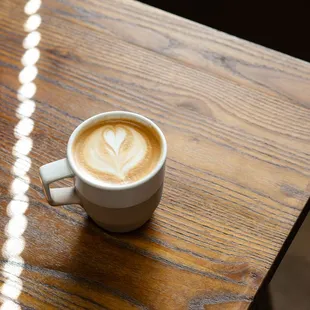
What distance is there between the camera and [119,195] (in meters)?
0.63

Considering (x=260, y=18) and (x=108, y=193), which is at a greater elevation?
(x=108, y=193)

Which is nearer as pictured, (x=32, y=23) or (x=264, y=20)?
Answer: (x=32, y=23)

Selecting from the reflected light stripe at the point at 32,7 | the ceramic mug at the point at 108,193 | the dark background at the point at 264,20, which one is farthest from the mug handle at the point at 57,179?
the dark background at the point at 264,20

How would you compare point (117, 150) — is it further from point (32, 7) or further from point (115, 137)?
point (32, 7)

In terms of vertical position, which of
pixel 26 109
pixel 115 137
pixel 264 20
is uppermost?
pixel 115 137

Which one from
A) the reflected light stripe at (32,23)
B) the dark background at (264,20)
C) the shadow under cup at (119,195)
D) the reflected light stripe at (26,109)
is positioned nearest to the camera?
the shadow under cup at (119,195)

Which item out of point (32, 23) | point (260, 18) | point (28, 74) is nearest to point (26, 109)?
point (28, 74)

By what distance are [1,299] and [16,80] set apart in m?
0.38

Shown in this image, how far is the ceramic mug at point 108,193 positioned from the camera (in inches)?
24.7

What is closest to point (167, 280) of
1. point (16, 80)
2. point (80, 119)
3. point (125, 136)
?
point (125, 136)

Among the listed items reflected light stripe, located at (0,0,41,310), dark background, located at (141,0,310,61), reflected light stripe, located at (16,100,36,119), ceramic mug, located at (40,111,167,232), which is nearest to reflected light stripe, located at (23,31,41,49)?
reflected light stripe, located at (0,0,41,310)

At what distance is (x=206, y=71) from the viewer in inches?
35.7

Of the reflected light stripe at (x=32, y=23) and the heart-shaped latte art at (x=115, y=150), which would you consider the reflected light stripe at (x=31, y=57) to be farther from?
the heart-shaped latte art at (x=115, y=150)

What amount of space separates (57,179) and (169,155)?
21cm
